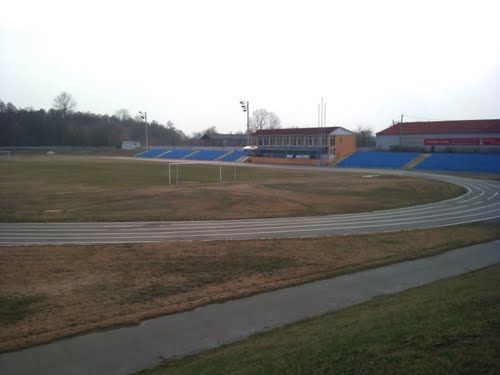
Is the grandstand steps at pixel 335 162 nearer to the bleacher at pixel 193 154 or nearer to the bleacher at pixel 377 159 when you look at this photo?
the bleacher at pixel 377 159

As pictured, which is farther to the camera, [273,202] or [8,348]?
[273,202]

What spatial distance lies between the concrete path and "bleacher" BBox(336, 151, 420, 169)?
6292 cm

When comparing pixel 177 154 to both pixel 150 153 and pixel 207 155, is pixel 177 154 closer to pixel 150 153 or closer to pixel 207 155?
pixel 150 153

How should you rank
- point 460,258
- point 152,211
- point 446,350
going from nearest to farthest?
1. point 446,350
2. point 460,258
3. point 152,211

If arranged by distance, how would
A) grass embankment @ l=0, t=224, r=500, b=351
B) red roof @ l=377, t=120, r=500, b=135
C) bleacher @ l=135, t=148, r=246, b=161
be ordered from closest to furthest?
1. grass embankment @ l=0, t=224, r=500, b=351
2. red roof @ l=377, t=120, r=500, b=135
3. bleacher @ l=135, t=148, r=246, b=161

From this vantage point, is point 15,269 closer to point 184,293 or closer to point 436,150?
point 184,293

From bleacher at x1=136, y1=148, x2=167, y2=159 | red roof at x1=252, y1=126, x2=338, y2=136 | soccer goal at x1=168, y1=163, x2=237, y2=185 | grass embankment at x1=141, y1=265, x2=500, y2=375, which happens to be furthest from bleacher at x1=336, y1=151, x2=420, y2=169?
grass embankment at x1=141, y1=265, x2=500, y2=375

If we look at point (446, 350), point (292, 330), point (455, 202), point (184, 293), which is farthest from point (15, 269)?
point (455, 202)

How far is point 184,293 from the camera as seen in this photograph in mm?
14633

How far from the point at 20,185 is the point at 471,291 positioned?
1854 inches

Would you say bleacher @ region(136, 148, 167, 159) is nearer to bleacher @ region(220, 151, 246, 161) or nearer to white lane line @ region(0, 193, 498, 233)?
bleacher @ region(220, 151, 246, 161)

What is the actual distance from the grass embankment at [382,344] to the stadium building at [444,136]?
239ft

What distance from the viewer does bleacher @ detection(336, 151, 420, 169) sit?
77994 millimetres

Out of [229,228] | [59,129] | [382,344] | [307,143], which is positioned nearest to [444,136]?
[307,143]
